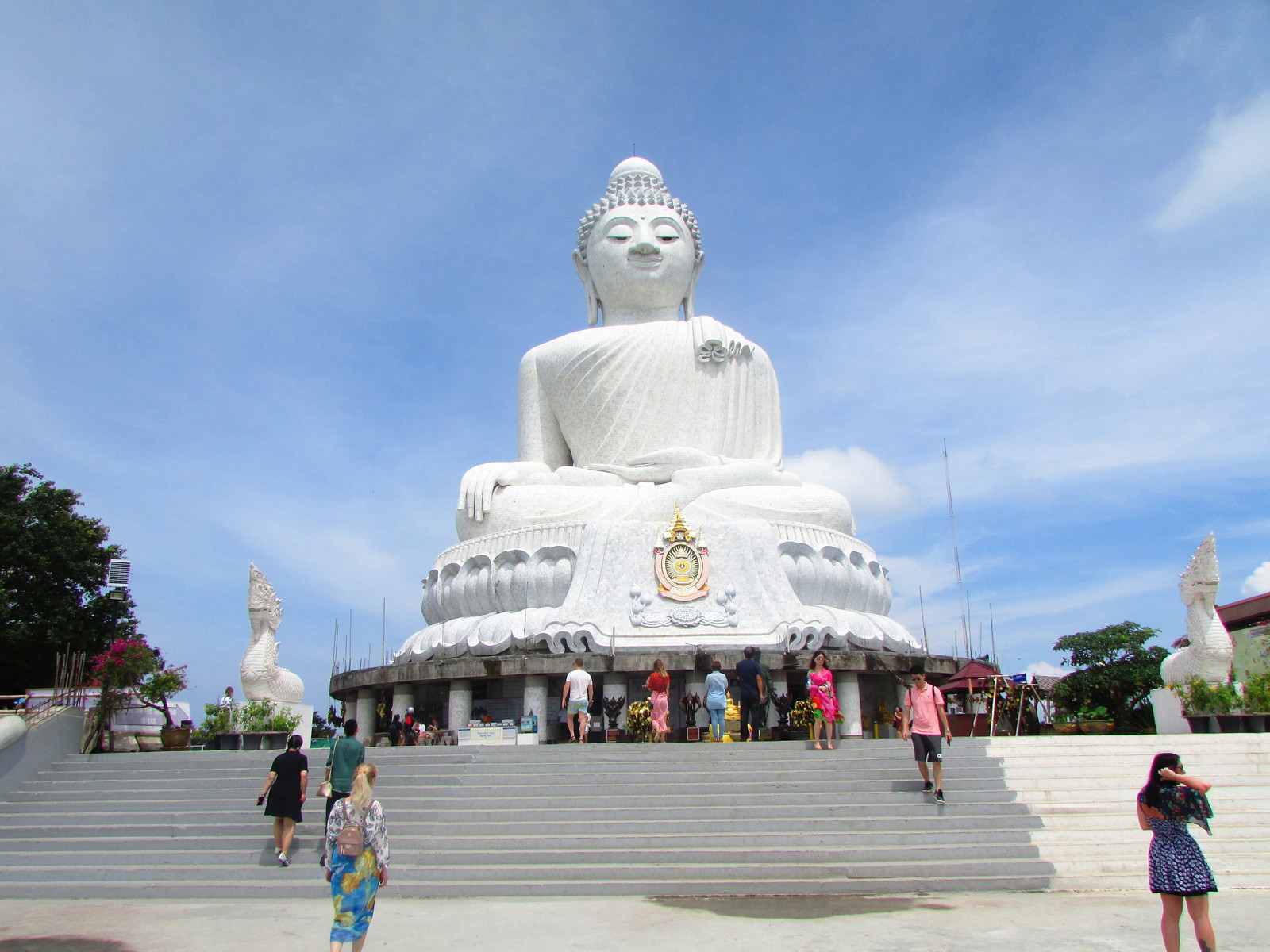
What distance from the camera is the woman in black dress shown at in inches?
281

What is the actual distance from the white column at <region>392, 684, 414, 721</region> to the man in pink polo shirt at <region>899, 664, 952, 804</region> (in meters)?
8.39

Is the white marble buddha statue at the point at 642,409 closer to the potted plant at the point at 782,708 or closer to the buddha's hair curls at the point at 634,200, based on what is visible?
the buddha's hair curls at the point at 634,200

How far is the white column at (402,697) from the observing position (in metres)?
14.0

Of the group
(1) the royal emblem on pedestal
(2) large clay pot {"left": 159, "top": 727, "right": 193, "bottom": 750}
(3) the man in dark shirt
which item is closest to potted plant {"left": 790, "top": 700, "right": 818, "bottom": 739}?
(3) the man in dark shirt

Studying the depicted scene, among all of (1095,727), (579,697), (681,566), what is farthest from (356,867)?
(1095,727)

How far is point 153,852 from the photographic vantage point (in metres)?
7.70

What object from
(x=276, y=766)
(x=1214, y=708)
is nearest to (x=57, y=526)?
(x=276, y=766)

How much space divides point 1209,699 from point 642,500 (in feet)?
25.6

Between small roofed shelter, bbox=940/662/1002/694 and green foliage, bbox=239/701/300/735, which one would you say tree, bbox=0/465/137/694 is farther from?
small roofed shelter, bbox=940/662/1002/694

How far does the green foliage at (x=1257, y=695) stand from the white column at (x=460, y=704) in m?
9.28

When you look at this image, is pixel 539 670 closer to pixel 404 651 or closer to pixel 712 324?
pixel 404 651

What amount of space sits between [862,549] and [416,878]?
1040cm

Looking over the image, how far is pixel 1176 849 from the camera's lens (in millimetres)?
4352

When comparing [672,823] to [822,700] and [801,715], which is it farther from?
[801,715]
